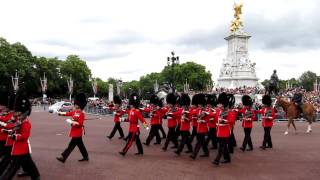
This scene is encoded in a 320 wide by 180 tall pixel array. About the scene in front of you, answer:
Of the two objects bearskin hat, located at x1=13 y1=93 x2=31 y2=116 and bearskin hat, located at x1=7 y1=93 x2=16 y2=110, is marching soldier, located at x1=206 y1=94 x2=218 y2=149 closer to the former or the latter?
bearskin hat, located at x1=13 y1=93 x2=31 y2=116

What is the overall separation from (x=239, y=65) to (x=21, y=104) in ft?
147

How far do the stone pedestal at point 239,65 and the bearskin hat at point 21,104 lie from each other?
144ft

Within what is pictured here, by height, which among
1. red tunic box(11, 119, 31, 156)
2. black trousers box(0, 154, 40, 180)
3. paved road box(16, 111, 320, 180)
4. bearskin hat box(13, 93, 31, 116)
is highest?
bearskin hat box(13, 93, 31, 116)

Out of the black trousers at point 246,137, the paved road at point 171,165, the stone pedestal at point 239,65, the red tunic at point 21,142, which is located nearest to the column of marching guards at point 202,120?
the black trousers at point 246,137

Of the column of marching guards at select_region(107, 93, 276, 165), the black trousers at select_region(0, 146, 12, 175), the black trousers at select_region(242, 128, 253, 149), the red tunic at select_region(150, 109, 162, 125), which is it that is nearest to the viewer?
the black trousers at select_region(0, 146, 12, 175)

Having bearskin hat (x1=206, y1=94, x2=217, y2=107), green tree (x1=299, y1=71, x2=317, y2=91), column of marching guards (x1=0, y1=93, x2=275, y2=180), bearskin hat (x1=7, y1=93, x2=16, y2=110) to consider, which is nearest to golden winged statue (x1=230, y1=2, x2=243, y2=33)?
column of marching guards (x1=0, y1=93, x2=275, y2=180)

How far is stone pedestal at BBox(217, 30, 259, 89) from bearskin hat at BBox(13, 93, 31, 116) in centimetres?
4385

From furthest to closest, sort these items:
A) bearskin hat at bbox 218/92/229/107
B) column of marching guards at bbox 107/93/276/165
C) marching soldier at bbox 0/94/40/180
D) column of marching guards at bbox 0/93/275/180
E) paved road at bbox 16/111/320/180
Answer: bearskin hat at bbox 218/92/229/107, column of marching guards at bbox 107/93/276/165, paved road at bbox 16/111/320/180, column of marching guards at bbox 0/93/275/180, marching soldier at bbox 0/94/40/180

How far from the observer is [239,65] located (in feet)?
167

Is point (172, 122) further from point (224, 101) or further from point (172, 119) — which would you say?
point (224, 101)

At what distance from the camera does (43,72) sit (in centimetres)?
6869

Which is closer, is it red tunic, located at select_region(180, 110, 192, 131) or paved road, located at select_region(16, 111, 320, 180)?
paved road, located at select_region(16, 111, 320, 180)

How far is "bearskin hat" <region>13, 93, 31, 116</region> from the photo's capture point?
319 inches

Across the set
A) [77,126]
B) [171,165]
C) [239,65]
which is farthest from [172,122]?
[239,65]
